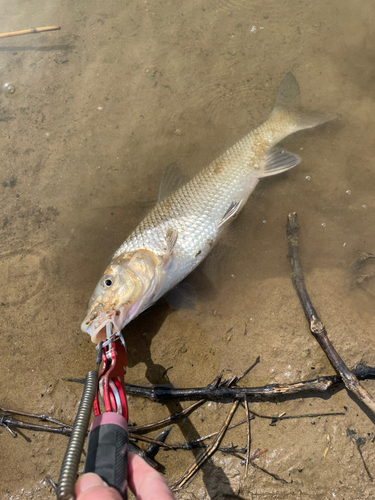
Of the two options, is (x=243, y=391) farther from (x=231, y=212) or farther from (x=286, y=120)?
(x=286, y=120)

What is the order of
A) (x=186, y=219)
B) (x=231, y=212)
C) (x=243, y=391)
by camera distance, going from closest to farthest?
(x=243, y=391)
(x=186, y=219)
(x=231, y=212)

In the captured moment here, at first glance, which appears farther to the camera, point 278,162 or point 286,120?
point 286,120

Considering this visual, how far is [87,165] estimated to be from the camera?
3.88 metres

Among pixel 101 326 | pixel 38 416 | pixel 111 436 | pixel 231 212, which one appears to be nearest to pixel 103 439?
pixel 111 436

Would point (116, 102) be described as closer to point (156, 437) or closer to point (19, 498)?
point (156, 437)

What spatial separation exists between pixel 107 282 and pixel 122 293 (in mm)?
166

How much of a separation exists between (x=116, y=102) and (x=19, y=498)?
432cm

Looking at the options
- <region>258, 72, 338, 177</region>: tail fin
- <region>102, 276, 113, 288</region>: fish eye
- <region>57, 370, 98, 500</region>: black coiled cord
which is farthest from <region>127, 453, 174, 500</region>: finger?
<region>258, 72, 338, 177</region>: tail fin

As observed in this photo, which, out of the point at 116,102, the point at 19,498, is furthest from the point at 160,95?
the point at 19,498

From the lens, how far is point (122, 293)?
8.85 feet

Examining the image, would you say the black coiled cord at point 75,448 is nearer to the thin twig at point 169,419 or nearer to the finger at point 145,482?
the finger at point 145,482

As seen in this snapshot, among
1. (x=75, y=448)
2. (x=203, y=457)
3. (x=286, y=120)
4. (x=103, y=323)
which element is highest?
(x=286, y=120)

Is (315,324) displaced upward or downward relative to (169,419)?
upward

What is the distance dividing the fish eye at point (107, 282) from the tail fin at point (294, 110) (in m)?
2.59
